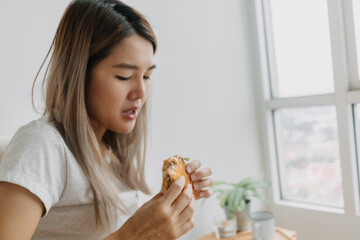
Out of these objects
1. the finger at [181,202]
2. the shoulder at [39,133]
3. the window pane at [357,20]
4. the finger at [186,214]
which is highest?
the window pane at [357,20]

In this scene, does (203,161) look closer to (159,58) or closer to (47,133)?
(159,58)

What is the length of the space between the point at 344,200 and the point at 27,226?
1573mm

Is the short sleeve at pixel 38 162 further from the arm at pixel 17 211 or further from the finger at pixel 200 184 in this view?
the finger at pixel 200 184

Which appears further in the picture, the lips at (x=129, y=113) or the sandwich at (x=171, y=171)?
the lips at (x=129, y=113)

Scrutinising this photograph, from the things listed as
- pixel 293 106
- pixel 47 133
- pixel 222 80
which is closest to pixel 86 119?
pixel 47 133

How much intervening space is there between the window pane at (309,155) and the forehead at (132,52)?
1251 mm

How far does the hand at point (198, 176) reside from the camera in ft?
3.41

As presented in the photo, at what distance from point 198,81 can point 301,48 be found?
0.67 m

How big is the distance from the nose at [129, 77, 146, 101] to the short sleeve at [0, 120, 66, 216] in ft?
0.77

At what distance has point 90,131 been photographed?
958 mm

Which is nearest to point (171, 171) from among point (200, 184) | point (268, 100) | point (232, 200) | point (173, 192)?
point (173, 192)

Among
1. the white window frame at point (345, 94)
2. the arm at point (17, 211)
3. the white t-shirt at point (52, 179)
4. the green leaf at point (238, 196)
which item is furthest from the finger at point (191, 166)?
the white window frame at point (345, 94)

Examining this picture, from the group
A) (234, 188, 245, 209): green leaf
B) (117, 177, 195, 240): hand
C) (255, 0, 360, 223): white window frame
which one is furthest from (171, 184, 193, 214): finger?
(255, 0, 360, 223): white window frame

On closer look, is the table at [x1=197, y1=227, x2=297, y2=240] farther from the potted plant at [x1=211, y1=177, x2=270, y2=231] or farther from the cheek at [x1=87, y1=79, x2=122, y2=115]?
the cheek at [x1=87, y1=79, x2=122, y2=115]
